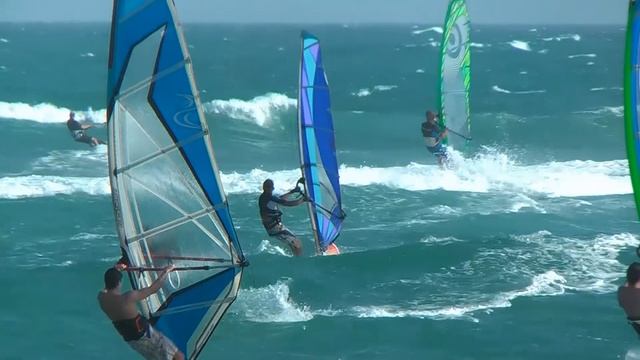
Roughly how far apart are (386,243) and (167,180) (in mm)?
7620

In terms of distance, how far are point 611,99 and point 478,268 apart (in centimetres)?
2831

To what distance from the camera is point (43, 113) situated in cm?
3425

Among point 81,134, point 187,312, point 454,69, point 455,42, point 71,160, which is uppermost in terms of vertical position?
point 455,42

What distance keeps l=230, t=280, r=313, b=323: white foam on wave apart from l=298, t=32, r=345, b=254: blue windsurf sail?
35.8 inches

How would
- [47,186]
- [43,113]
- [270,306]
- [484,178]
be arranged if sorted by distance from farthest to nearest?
[43,113], [484,178], [47,186], [270,306]

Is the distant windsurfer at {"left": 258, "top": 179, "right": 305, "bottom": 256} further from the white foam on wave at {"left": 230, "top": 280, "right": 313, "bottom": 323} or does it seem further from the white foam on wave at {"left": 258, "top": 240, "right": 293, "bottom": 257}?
the white foam on wave at {"left": 258, "top": 240, "right": 293, "bottom": 257}

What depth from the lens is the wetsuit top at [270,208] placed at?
1189 cm

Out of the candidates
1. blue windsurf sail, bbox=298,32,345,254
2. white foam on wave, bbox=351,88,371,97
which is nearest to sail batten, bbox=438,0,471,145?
blue windsurf sail, bbox=298,32,345,254

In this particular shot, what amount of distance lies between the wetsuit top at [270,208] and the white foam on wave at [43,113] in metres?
21.5

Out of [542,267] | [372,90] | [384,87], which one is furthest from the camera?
[384,87]

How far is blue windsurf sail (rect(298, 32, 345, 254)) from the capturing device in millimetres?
11773

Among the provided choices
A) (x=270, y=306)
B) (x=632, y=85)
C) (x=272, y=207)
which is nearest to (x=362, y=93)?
(x=272, y=207)

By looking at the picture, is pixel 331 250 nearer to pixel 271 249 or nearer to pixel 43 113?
pixel 271 249

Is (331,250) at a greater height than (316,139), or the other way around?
(316,139)
